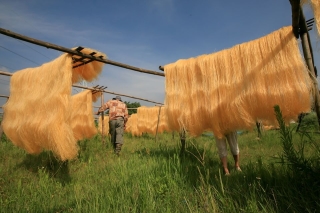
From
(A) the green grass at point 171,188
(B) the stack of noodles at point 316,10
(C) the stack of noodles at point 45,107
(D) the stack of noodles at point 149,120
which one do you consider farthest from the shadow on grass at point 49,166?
(D) the stack of noodles at point 149,120

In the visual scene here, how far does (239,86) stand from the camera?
223 cm

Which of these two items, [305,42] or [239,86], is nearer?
[305,42]

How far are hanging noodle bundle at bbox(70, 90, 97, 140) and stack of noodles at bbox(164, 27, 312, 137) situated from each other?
3874 mm

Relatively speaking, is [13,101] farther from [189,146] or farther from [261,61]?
[261,61]

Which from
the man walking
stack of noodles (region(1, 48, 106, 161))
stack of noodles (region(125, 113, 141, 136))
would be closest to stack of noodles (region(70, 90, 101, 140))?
the man walking

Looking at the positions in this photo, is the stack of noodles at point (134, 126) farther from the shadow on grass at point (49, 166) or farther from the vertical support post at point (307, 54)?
the vertical support post at point (307, 54)

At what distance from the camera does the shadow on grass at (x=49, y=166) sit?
3318mm

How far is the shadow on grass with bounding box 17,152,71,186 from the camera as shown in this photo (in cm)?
332

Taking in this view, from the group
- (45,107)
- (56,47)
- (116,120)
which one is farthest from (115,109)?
(56,47)

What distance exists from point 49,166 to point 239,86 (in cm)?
386

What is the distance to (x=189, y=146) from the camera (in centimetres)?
457

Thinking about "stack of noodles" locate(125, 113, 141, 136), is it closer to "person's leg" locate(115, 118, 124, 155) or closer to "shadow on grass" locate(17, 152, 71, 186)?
"person's leg" locate(115, 118, 124, 155)

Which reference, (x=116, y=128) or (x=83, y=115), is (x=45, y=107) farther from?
(x=83, y=115)

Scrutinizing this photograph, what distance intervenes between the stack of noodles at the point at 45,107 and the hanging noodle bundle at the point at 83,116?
7.77ft
